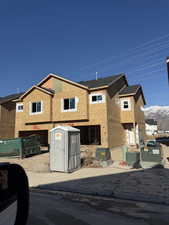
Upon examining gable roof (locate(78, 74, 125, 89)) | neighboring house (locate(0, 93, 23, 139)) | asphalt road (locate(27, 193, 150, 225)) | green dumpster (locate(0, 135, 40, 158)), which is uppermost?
gable roof (locate(78, 74, 125, 89))

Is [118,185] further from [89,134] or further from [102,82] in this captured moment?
[89,134]

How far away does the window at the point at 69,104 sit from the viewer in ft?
63.7

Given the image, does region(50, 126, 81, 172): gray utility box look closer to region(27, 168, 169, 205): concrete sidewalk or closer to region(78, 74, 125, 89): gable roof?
region(27, 168, 169, 205): concrete sidewalk

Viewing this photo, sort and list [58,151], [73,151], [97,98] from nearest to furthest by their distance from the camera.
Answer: [58,151], [73,151], [97,98]

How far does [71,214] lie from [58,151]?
5413 mm

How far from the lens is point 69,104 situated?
65.3ft

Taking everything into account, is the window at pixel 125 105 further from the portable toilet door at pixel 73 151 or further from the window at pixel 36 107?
the portable toilet door at pixel 73 151

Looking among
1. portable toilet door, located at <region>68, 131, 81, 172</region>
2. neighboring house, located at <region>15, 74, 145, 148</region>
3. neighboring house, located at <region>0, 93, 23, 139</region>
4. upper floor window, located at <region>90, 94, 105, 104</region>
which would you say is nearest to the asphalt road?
portable toilet door, located at <region>68, 131, 81, 172</region>

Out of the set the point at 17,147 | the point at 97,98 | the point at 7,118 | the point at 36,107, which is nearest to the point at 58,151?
the point at 17,147

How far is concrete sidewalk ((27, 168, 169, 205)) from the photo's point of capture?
577 centimetres

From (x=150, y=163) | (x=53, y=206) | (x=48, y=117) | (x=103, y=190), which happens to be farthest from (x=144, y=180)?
(x=48, y=117)

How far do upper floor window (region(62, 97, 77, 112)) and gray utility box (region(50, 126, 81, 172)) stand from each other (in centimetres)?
929

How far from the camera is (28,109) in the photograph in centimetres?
2175

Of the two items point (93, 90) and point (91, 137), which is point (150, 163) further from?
point (91, 137)
